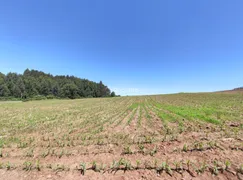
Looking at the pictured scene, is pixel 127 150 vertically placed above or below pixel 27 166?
above

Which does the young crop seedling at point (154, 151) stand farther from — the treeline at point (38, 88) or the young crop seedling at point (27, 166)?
the treeline at point (38, 88)

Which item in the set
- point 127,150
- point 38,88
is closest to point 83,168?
point 127,150

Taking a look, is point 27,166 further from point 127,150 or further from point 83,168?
point 127,150

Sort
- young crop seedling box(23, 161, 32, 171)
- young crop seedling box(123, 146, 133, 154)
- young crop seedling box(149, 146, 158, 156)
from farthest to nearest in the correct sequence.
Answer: young crop seedling box(123, 146, 133, 154) → young crop seedling box(149, 146, 158, 156) → young crop seedling box(23, 161, 32, 171)

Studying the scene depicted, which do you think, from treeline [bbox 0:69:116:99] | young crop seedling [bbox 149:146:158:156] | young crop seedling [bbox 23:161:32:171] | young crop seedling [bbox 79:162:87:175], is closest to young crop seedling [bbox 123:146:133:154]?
young crop seedling [bbox 149:146:158:156]

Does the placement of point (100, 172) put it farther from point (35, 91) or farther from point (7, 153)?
point (35, 91)

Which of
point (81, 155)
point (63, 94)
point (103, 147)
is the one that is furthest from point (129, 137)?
point (63, 94)

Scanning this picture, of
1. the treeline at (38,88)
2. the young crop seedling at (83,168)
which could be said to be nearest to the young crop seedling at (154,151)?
the young crop seedling at (83,168)

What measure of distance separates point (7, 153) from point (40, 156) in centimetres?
172

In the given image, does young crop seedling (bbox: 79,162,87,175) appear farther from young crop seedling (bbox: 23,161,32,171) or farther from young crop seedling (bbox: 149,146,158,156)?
young crop seedling (bbox: 149,146,158,156)

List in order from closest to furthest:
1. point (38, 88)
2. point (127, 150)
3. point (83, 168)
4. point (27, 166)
A: point (83, 168), point (27, 166), point (127, 150), point (38, 88)

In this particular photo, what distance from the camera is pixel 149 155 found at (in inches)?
168

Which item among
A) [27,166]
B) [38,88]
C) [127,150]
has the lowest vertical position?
[27,166]

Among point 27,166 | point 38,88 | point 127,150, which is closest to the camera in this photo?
point 27,166
